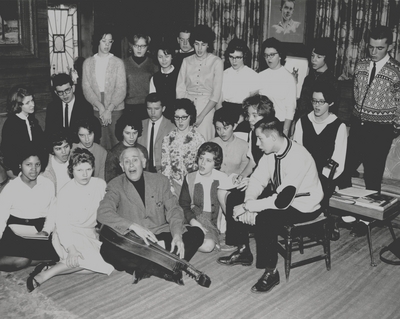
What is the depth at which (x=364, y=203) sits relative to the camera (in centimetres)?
356

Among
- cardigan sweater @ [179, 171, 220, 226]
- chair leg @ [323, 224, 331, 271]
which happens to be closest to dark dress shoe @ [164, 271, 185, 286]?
cardigan sweater @ [179, 171, 220, 226]

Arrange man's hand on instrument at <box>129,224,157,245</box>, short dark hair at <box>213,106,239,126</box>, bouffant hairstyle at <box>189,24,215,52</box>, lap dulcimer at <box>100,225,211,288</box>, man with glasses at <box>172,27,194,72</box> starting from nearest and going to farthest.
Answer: lap dulcimer at <box>100,225,211,288</box> → man's hand on instrument at <box>129,224,157,245</box> → short dark hair at <box>213,106,239,126</box> → bouffant hairstyle at <box>189,24,215,52</box> → man with glasses at <box>172,27,194,72</box>

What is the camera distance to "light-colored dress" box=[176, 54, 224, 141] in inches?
177

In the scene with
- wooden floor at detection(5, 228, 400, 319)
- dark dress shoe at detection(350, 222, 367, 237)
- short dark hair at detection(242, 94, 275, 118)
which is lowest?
wooden floor at detection(5, 228, 400, 319)

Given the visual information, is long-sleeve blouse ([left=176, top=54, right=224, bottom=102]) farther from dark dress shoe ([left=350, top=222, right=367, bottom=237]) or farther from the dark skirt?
the dark skirt

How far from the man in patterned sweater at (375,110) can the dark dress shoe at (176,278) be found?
1.61 meters

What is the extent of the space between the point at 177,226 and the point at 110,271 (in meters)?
0.55

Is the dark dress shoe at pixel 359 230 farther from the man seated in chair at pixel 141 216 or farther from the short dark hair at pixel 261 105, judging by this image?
the man seated in chair at pixel 141 216

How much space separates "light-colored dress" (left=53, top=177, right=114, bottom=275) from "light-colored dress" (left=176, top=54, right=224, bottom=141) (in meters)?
1.39

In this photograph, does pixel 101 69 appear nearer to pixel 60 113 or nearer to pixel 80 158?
pixel 60 113

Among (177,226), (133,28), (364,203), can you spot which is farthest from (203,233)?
(133,28)

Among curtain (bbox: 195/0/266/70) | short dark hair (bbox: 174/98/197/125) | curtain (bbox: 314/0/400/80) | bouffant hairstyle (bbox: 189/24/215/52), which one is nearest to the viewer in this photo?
short dark hair (bbox: 174/98/197/125)

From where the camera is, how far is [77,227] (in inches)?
135

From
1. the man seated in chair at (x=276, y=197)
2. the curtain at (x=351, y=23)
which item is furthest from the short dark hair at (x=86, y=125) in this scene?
the curtain at (x=351, y=23)
